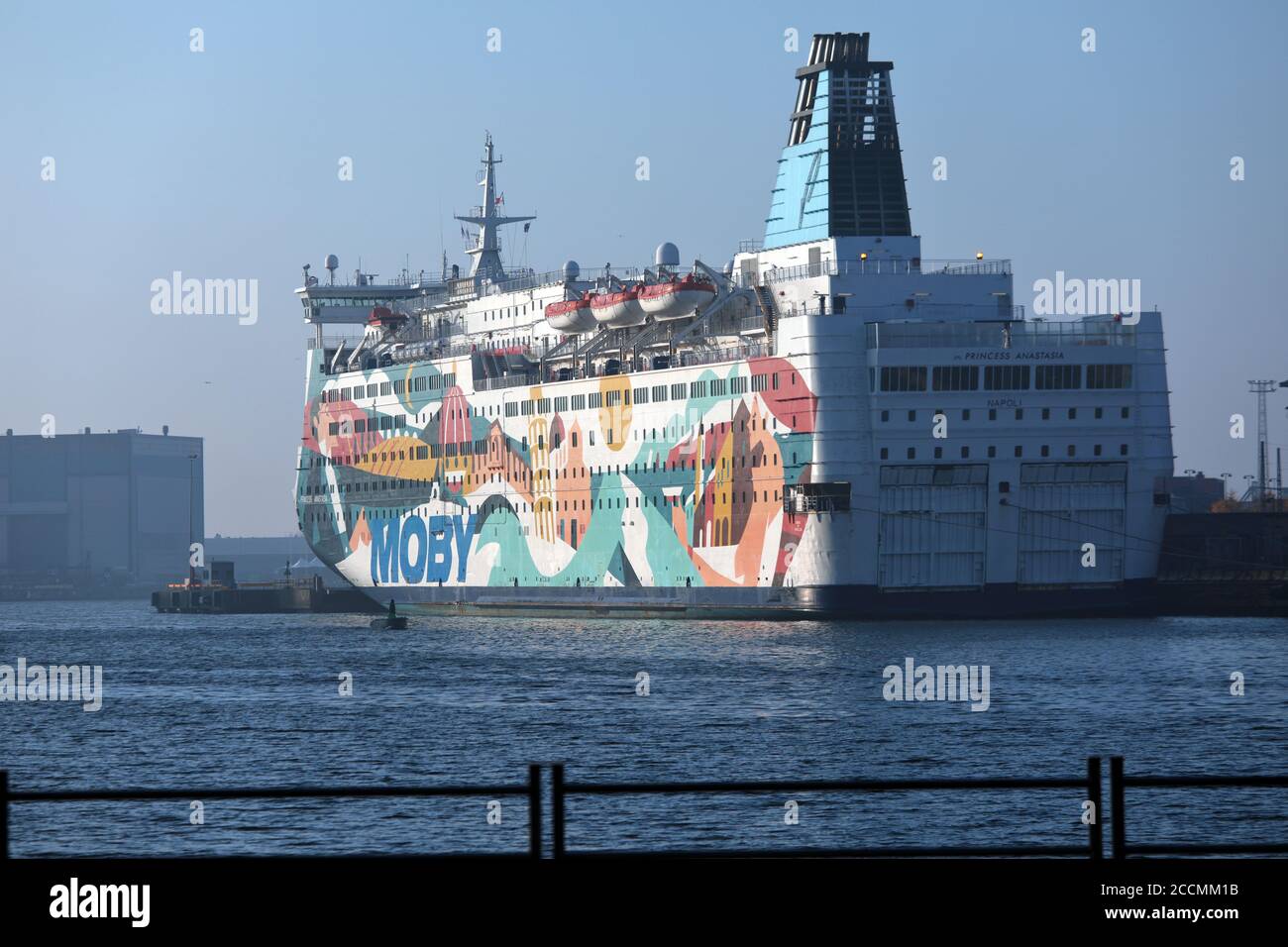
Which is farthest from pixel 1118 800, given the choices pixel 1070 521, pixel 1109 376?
pixel 1109 376

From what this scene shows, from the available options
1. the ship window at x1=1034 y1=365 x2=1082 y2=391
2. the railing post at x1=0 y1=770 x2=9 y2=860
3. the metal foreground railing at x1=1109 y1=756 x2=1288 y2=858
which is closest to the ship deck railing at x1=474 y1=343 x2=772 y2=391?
the ship window at x1=1034 y1=365 x2=1082 y2=391

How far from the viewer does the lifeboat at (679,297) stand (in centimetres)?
8950

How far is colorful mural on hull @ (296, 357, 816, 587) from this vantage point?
8300 cm

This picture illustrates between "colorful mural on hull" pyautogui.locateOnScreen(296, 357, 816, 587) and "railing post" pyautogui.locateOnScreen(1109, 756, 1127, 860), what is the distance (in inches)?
2514

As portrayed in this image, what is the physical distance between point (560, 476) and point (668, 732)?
164 ft

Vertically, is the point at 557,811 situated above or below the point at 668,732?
above

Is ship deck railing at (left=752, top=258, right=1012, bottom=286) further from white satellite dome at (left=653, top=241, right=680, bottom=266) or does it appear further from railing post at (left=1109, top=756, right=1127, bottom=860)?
railing post at (left=1109, top=756, right=1127, bottom=860)

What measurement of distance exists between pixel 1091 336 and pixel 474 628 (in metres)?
30.2

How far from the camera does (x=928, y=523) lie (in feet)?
259

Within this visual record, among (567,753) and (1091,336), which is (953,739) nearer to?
(567,753)

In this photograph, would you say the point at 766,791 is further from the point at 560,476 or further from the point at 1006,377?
the point at 560,476

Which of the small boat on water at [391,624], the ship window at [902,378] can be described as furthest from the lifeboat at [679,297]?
the small boat on water at [391,624]
